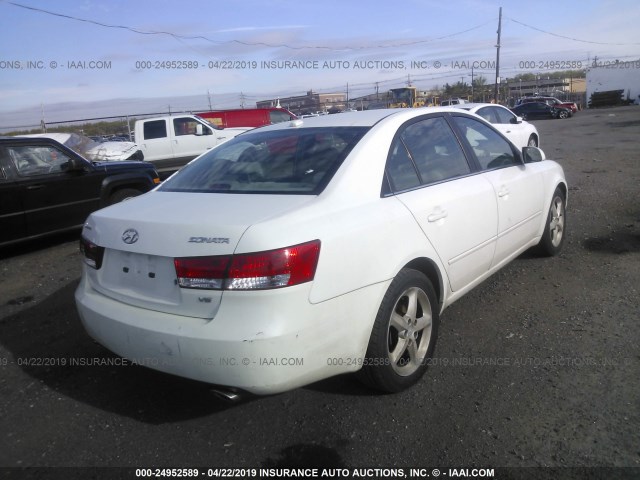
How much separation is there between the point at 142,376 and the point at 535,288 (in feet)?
10.9

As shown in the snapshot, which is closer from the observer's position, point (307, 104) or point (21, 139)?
point (21, 139)

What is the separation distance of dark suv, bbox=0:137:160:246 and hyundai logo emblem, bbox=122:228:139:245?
4.66m

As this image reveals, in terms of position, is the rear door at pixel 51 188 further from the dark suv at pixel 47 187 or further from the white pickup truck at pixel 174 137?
the white pickup truck at pixel 174 137

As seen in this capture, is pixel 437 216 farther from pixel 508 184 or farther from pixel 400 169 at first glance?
pixel 508 184

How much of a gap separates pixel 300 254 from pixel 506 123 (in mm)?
10693

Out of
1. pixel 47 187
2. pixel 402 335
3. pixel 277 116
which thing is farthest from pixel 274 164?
pixel 277 116

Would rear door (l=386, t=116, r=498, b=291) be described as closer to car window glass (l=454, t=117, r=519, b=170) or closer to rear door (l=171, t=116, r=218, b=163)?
car window glass (l=454, t=117, r=519, b=170)

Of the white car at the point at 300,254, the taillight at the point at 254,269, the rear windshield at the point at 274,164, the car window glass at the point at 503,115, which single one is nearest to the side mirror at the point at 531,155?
the white car at the point at 300,254

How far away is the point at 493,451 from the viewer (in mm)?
2451

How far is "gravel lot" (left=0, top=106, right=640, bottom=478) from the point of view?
2.50 meters

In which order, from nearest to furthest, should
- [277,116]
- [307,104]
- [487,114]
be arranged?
1. [487,114]
2. [277,116]
3. [307,104]

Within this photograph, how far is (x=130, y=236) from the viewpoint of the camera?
262 centimetres

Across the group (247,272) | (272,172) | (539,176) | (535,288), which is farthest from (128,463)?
(539,176)

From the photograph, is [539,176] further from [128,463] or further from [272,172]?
[128,463]
